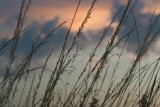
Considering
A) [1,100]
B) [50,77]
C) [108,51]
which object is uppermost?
[108,51]

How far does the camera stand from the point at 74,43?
2.51 metres

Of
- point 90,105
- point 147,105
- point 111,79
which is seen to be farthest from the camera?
point 111,79

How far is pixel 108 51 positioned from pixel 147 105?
50 centimetres

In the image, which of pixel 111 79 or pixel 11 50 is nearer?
pixel 11 50

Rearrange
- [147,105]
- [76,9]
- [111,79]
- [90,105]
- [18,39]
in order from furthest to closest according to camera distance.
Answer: [111,79] → [90,105] → [18,39] → [76,9] → [147,105]

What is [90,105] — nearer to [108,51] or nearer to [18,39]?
[108,51]

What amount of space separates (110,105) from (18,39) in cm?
99

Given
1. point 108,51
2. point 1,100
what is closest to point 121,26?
point 108,51

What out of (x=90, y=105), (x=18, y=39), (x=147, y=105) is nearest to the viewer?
(x=147, y=105)

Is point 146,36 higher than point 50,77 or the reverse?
higher

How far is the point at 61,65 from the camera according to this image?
2.50 meters

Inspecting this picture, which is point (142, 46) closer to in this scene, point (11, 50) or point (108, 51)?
point (108, 51)

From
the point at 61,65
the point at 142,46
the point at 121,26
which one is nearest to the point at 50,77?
the point at 61,65

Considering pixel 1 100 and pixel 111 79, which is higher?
pixel 111 79
